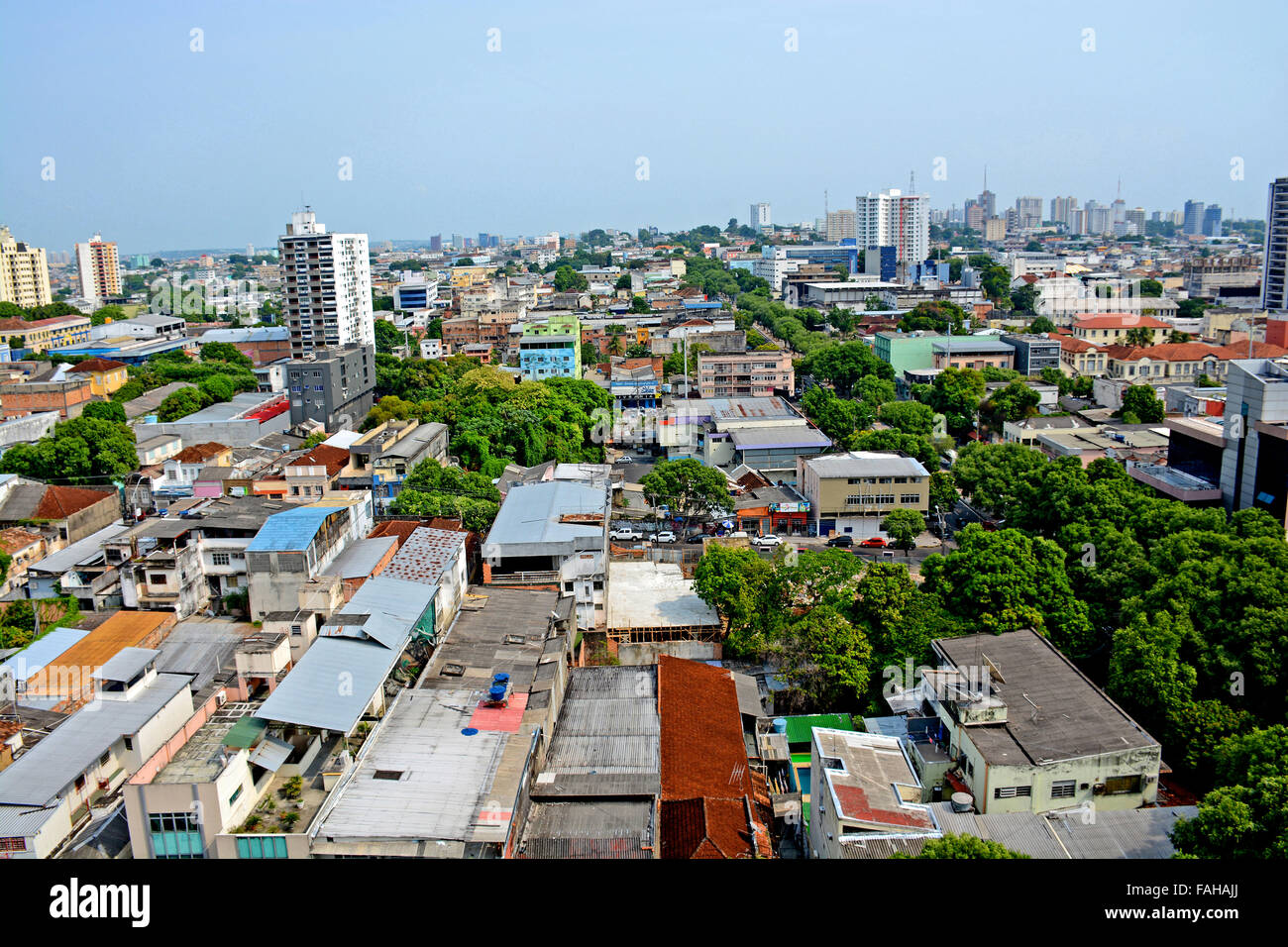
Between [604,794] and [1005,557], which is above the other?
[1005,557]

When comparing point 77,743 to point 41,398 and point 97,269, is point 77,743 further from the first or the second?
point 97,269

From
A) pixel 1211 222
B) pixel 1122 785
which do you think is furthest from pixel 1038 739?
pixel 1211 222

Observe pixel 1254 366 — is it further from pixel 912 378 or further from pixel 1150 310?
pixel 1150 310

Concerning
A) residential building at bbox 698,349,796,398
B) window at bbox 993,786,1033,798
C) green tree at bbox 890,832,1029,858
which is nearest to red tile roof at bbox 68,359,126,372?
residential building at bbox 698,349,796,398

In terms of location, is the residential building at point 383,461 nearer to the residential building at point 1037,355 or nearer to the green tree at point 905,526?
the green tree at point 905,526

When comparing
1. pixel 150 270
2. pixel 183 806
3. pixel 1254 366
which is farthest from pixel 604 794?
pixel 150 270

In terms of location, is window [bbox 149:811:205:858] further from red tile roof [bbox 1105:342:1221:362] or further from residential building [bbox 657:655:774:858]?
red tile roof [bbox 1105:342:1221:362]

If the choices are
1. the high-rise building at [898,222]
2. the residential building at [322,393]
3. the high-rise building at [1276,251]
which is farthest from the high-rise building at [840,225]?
the residential building at [322,393]
